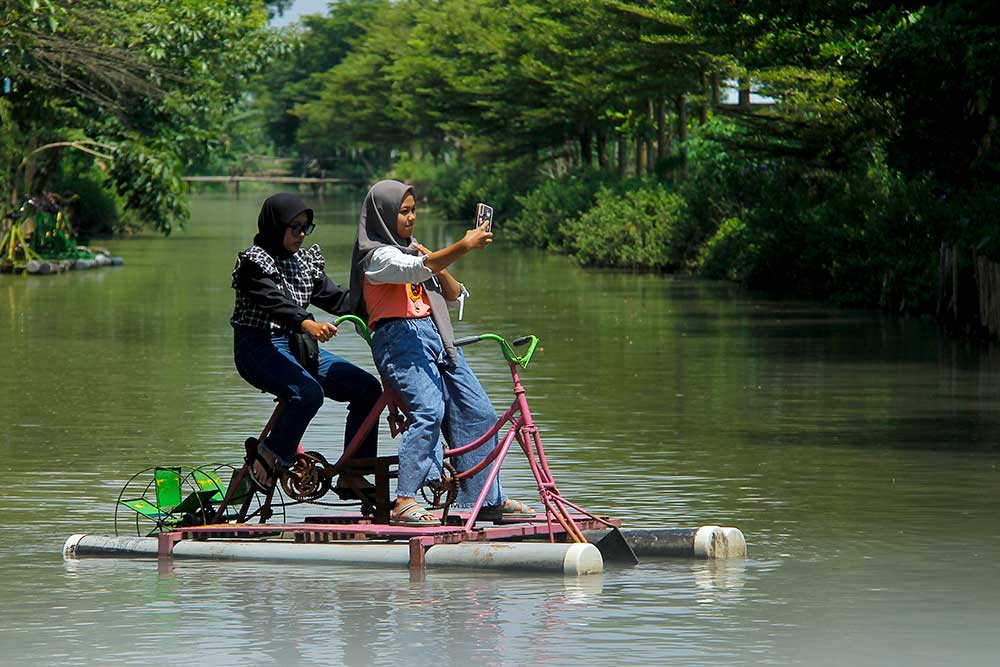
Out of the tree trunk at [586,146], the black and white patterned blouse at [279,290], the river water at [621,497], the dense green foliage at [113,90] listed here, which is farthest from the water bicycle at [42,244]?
the black and white patterned blouse at [279,290]

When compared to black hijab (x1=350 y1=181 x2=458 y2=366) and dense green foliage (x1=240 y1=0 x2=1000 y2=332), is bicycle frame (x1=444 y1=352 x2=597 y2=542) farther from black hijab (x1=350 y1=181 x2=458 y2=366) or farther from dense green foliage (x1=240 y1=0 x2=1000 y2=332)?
dense green foliage (x1=240 y1=0 x2=1000 y2=332)

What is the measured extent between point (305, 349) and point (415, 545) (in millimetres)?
1194

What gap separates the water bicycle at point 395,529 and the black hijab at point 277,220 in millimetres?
609

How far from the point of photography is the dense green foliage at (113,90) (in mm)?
37844

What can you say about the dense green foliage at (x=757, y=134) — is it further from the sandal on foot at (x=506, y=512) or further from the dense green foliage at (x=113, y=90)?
the sandal on foot at (x=506, y=512)

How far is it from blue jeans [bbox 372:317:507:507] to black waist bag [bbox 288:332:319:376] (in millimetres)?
Answer: 312

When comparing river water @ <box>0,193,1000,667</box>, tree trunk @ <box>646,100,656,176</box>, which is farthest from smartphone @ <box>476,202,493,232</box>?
tree trunk @ <box>646,100,656,176</box>

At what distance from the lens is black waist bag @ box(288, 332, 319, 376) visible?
1027cm

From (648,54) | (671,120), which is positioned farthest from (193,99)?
(671,120)

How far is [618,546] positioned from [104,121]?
3615 cm

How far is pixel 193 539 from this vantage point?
10.4m

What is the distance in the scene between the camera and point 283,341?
10.4 meters

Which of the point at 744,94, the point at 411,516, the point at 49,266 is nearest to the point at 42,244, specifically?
the point at 49,266

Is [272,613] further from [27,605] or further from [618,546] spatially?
[618,546]
